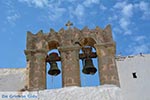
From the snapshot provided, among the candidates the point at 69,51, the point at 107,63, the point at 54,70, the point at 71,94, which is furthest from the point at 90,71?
the point at 71,94

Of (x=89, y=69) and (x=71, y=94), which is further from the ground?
(x=89, y=69)

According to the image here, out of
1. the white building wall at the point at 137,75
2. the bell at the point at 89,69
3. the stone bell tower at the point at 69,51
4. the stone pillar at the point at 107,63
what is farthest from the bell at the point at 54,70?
the white building wall at the point at 137,75

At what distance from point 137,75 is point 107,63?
90 centimetres

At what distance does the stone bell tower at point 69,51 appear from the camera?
10188 mm

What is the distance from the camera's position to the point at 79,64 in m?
10.7

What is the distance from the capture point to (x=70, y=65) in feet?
34.4

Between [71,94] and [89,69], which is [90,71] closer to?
[89,69]

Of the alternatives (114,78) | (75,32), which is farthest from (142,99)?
(75,32)

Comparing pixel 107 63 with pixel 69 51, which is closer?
pixel 107 63

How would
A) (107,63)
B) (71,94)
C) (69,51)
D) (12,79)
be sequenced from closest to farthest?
(71,94) → (107,63) → (69,51) → (12,79)

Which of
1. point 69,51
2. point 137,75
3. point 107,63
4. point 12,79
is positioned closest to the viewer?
point 137,75

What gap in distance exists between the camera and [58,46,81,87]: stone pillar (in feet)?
33.3

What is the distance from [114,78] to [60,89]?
1575 millimetres

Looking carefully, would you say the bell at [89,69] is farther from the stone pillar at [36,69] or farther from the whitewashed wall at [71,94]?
the whitewashed wall at [71,94]
